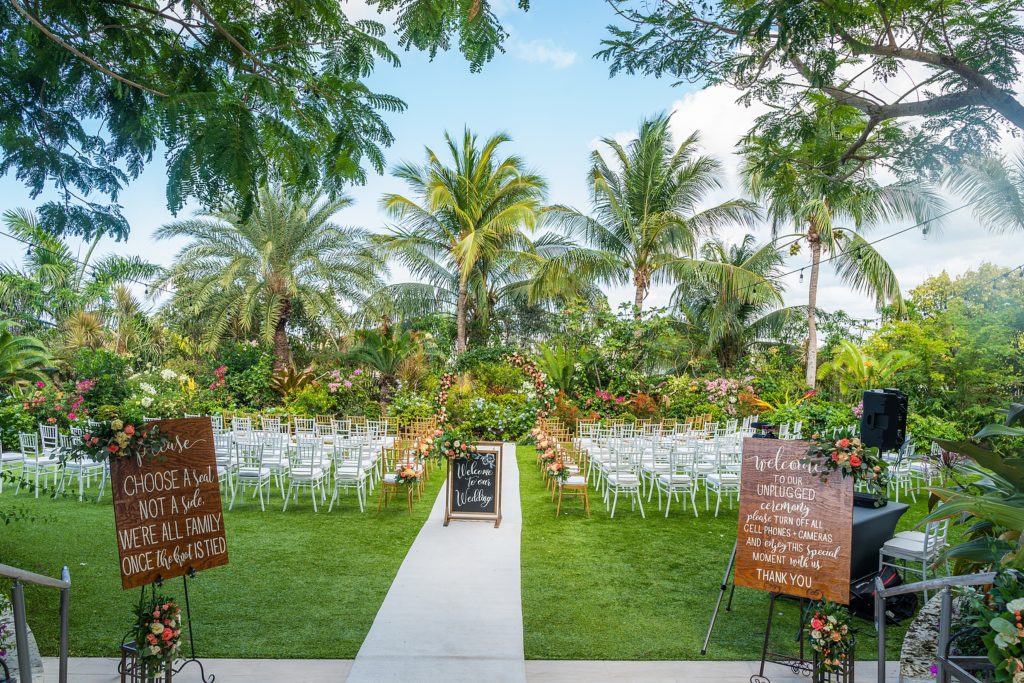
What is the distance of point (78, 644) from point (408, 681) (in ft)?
8.00

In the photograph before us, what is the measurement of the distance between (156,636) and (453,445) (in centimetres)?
427

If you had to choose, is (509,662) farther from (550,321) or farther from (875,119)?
(550,321)

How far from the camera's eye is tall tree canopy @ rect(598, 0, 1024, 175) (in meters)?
3.89

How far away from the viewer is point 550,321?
2323 cm

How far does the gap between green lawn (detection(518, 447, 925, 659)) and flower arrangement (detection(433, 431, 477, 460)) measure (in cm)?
123

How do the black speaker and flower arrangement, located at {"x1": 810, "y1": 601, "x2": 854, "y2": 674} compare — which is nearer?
flower arrangement, located at {"x1": 810, "y1": 601, "x2": 854, "y2": 674}

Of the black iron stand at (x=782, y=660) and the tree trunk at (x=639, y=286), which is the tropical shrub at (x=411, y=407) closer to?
the tree trunk at (x=639, y=286)

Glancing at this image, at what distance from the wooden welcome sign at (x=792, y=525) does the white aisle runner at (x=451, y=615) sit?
1.82 metres

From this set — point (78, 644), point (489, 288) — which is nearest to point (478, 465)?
point (78, 644)

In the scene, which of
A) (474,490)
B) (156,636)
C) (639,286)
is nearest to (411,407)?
(639,286)

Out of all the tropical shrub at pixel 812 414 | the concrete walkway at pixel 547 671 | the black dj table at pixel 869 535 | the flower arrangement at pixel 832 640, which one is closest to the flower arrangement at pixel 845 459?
the flower arrangement at pixel 832 640

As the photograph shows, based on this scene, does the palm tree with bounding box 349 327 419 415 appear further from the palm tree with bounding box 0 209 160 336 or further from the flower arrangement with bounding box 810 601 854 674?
the flower arrangement with bounding box 810 601 854 674

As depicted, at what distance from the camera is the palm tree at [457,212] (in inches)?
825

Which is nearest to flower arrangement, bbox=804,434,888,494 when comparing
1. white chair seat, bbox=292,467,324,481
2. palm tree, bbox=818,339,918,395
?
white chair seat, bbox=292,467,324,481
